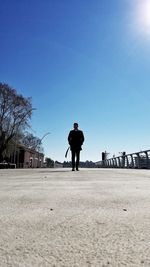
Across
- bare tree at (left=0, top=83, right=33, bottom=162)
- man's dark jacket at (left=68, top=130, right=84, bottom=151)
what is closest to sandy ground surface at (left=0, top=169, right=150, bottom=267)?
man's dark jacket at (left=68, top=130, right=84, bottom=151)

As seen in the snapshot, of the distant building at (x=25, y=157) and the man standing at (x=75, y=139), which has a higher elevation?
the distant building at (x=25, y=157)

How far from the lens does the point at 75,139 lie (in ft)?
46.5

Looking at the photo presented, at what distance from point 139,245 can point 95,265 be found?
0.51 m

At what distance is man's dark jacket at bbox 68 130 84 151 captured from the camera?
14219 mm

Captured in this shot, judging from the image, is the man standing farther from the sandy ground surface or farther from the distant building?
the distant building

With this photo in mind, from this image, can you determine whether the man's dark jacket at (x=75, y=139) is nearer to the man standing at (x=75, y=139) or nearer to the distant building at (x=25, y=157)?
the man standing at (x=75, y=139)

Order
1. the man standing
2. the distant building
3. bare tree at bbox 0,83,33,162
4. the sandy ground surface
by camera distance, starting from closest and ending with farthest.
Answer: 1. the sandy ground surface
2. the man standing
3. bare tree at bbox 0,83,33,162
4. the distant building

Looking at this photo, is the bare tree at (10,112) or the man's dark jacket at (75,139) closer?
the man's dark jacket at (75,139)

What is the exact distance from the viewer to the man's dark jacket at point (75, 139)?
14219mm

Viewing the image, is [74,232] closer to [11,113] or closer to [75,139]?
[75,139]

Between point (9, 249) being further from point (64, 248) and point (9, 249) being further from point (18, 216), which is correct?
point (18, 216)

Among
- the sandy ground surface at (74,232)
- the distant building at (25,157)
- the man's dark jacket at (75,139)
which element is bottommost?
the sandy ground surface at (74,232)

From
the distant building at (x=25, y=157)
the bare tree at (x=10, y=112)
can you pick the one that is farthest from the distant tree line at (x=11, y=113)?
the distant building at (x=25, y=157)

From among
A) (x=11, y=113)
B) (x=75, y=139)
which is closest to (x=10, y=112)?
(x=11, y=113)
